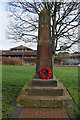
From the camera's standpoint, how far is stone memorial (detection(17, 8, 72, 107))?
3.61 metres

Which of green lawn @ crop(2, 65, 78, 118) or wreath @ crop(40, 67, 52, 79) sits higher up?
wreath @ crop(40, 67, 52, 79)

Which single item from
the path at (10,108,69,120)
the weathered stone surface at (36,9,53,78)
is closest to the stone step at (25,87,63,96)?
the path at (10,108,69,120)

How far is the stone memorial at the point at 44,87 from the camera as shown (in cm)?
361

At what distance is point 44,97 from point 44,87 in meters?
0.42

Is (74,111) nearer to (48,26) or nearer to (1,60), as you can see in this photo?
(48,26)

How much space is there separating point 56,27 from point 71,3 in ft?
7.45

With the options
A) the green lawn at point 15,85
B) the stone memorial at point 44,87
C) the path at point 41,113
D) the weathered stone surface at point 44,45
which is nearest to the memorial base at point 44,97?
the stone memorial at point 44,87

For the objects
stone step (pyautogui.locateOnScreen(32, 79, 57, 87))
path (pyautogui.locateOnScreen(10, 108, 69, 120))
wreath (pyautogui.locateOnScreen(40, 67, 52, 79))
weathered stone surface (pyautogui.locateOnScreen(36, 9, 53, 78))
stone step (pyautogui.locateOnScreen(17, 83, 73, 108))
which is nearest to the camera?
path (pyautogui.locateOnScreen(10, 108, 69, 120))

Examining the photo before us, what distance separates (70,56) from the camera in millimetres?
28359

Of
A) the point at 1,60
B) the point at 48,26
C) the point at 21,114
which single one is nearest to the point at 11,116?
the point at 21,114

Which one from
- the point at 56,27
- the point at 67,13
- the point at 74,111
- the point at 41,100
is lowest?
the point at 74,111

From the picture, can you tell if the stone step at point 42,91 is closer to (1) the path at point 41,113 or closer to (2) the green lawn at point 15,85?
A: (1) the path at point 41,113

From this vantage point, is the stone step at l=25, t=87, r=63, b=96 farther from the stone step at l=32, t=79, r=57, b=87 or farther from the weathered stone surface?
the weathered stone surface

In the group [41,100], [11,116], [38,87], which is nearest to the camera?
[11,116]
